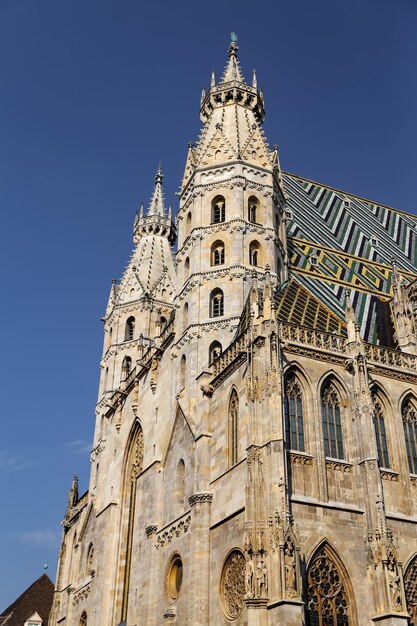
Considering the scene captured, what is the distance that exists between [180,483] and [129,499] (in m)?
7.38

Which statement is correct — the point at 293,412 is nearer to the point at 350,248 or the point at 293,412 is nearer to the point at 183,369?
the point at 183,369

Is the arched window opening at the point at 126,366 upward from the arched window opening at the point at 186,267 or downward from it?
upward

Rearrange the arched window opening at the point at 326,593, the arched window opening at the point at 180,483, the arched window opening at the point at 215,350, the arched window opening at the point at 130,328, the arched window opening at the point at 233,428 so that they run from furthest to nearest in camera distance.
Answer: the arched window opening at the point at 130,328 < the arched window opening at the point at 215,350 < the arched window opening at the point at 180,483 < the arched window opening at the point at 233,428 < the arched window opening at the point at 326,593

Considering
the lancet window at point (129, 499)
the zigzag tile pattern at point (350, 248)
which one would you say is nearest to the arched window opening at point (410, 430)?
the zigzag tile pattern at point (350, 248)

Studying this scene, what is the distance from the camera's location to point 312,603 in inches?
739

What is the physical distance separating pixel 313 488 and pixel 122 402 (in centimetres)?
1581

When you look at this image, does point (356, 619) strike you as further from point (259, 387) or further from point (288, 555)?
point (259, 387)

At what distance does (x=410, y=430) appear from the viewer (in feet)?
76.9

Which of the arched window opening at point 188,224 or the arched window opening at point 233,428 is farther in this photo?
the arched window opening at point 188,224

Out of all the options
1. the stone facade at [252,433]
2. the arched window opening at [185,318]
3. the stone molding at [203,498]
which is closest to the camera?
the stone facade at [252,433]

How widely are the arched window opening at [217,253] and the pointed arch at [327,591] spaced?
39.9 feet

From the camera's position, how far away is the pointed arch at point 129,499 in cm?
3005

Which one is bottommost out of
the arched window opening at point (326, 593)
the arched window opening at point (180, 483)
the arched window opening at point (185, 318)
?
the arched window opening at point (326, 593)

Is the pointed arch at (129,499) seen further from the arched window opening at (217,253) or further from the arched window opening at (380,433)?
the arched window opening at (380,433)
